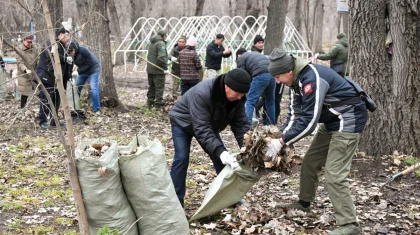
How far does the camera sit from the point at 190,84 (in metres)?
11.9

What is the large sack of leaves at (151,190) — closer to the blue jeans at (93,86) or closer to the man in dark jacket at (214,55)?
the blue jeans at (93,86)

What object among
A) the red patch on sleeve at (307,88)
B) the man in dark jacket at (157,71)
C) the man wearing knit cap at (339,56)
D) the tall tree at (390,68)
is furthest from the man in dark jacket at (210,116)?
the man wearing knit cap at (339,56)

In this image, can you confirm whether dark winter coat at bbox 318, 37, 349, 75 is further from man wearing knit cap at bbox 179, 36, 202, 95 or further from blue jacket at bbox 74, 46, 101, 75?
blue jacket at bbox 74, 46, 101, 75

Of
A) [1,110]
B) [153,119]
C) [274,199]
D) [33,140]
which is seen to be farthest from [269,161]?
[1,110]

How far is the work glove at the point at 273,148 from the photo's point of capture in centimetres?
461

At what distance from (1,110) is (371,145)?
8.70 metres

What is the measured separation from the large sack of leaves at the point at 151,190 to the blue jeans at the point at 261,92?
4.75m

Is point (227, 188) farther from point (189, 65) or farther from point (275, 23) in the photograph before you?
point (275, 23)

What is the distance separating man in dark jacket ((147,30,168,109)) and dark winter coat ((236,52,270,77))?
124 inches

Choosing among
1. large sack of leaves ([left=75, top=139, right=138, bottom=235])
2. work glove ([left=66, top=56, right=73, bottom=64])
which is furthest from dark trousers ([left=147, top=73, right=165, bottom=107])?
large sack of leaves ([left=75, top=139, right=138, bottom=235])

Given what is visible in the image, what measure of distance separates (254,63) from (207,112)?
14.3 ft

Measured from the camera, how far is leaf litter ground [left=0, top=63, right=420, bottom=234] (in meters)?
5.05

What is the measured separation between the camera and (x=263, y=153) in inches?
183

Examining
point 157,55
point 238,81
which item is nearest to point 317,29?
point 157,55
